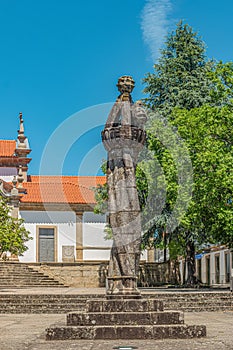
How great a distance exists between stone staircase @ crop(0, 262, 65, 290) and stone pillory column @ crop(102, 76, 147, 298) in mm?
21765

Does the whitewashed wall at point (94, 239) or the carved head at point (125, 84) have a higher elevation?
the carved head at point (125, 84)

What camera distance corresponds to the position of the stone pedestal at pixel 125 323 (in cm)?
890

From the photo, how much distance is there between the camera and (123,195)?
1045 centimetres

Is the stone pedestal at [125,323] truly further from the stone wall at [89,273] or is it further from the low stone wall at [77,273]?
the low stone wall at [77,273]

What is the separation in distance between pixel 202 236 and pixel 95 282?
994 cm

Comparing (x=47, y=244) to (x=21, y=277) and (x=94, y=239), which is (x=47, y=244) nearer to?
(x=94, y=239)

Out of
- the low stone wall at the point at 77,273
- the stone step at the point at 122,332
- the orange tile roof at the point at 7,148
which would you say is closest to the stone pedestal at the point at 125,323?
the stone step at the point at 122,332

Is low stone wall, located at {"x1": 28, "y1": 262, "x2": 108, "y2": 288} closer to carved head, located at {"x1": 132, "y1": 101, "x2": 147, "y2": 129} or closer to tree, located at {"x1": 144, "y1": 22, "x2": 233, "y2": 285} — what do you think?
tree, located at {"x1": 144, "y1": 22, "x2": 233, "y2": 285}

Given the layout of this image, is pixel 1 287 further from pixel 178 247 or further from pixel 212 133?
pixel 212 133

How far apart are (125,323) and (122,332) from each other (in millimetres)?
351

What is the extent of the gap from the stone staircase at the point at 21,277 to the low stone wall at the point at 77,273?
1242mm

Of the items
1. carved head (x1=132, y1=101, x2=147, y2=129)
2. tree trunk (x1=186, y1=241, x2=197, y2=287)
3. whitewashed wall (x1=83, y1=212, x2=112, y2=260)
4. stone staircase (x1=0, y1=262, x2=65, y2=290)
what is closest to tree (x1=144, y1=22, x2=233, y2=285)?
tree trunk (x1=186, y1=241, x2=197, y2=287)

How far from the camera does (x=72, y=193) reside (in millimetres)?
43781

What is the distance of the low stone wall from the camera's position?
36.9 m
